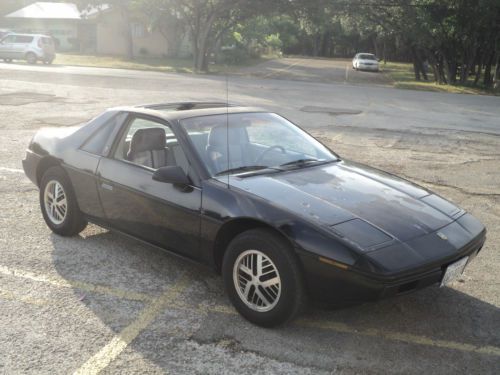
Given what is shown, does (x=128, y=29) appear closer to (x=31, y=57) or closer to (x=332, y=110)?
(x=31, y=57)

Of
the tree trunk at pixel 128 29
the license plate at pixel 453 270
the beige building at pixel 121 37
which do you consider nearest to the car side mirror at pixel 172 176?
the license plate at pixel 453 270

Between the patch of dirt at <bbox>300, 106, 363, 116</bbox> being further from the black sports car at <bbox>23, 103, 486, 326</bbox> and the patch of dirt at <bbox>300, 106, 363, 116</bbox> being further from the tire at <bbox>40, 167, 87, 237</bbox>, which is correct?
the tire at <bbox>40, 167, 87, 237</bbox>

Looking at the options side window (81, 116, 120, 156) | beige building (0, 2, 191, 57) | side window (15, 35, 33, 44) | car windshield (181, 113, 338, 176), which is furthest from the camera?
beige building (0, 2, 191, 57)

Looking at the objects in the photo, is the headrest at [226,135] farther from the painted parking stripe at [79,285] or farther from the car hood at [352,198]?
the painted parking stripe at [79,285]

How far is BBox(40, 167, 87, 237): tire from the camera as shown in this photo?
200 inches

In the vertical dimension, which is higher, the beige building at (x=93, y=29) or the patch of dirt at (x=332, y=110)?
the beige building at (x=93, y=29)

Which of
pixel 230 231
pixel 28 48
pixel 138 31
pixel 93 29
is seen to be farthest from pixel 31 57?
pixel 230 231

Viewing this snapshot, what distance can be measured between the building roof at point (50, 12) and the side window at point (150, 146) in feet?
186

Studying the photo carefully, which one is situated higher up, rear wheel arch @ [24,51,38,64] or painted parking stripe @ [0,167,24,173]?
rear wheel arch @ [24,51,38,64]

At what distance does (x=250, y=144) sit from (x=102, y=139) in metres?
1.36

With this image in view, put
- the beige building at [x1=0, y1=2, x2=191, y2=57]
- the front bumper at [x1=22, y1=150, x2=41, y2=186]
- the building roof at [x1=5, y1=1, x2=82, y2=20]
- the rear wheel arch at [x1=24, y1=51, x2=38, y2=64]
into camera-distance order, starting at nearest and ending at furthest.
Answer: the front bumper at [x1=22, y1=150, x2=41, y2=186], the rear wheel arch at [x1=24, y1=51, x2=38, y2=64], the beige building at [x1=0, y1=2, x2=191, y2=57], the building roof at [x1=5, y1=1, x2=82, y2=20]

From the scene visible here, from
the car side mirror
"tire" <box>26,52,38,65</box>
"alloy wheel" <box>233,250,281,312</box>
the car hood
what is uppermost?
"tire" <box>26,52,38,65</box>

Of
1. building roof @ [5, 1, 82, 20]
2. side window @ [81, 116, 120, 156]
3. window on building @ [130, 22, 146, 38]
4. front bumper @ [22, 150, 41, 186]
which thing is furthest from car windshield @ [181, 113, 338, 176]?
building roof @ [5, 1, 82, 20]

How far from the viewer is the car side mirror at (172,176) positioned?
13.1 feet
